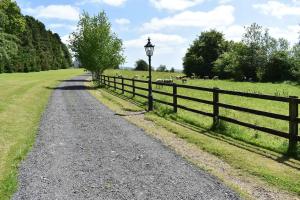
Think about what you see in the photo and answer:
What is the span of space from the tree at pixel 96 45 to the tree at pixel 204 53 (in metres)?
42.4

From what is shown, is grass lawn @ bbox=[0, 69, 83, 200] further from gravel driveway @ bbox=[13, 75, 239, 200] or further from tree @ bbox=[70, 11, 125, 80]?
tree @ bbox=[70, 11, 125, 80]

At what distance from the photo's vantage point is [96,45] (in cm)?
4672

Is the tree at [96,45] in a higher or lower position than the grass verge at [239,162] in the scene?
higher

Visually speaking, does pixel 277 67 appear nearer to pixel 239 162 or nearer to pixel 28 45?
pixel 28 45

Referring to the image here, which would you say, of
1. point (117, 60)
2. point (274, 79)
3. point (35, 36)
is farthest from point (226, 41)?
point (117, 60)

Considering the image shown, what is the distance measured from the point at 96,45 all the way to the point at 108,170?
1542 inches

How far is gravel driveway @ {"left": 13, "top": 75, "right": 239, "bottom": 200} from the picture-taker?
7.16 m

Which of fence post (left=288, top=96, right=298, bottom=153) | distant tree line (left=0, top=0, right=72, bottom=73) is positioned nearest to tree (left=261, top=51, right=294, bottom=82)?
distant tree line (left=0, top=0, right=72, bottom=73)

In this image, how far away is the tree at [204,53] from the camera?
292ft

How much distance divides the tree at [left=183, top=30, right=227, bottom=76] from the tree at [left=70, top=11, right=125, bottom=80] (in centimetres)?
4239

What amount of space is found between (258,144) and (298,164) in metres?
2.24

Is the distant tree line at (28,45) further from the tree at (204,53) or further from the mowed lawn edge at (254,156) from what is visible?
the mowed lawn edge at (254,156)

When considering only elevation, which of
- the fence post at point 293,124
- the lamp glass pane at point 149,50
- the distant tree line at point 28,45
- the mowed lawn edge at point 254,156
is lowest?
the mowed lawn edge at point 254,156

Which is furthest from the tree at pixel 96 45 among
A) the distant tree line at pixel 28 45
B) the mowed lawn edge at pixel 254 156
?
the mowed lawn edge at pixel 254 156
